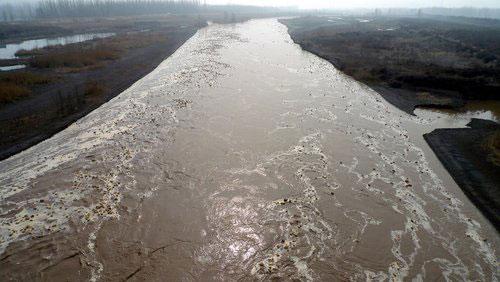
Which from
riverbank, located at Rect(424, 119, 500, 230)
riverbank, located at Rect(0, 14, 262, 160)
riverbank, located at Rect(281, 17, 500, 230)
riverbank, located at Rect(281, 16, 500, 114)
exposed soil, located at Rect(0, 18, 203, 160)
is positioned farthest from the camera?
riverbank, located at Rect(281, 16, 500, 114)

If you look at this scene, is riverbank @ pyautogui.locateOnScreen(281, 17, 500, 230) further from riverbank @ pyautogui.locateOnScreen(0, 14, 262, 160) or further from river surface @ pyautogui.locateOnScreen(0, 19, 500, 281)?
riverbank @ pyautogui.locateOnScreen(0, 14, 262, 160)

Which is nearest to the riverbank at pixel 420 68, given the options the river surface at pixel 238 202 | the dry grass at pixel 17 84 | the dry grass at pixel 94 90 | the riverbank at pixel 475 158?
the riverbank at pixel 475 158

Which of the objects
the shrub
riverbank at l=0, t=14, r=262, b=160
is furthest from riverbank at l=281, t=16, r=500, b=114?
the shrub

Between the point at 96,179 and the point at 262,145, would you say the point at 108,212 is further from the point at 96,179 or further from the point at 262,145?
the point at 262,145

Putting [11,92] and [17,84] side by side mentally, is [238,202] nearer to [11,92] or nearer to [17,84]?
[11,92]

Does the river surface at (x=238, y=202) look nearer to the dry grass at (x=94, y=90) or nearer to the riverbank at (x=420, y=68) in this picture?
the dry grass at (x=94, y=90)

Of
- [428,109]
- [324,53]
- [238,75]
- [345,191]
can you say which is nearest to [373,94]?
[428,109]

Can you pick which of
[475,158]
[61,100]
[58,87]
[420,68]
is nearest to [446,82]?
[420,68]

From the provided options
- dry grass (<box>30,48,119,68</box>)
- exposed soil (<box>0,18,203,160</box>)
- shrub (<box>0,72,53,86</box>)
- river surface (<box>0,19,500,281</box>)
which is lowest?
river surface (<box>0,19,500,281</box>)
